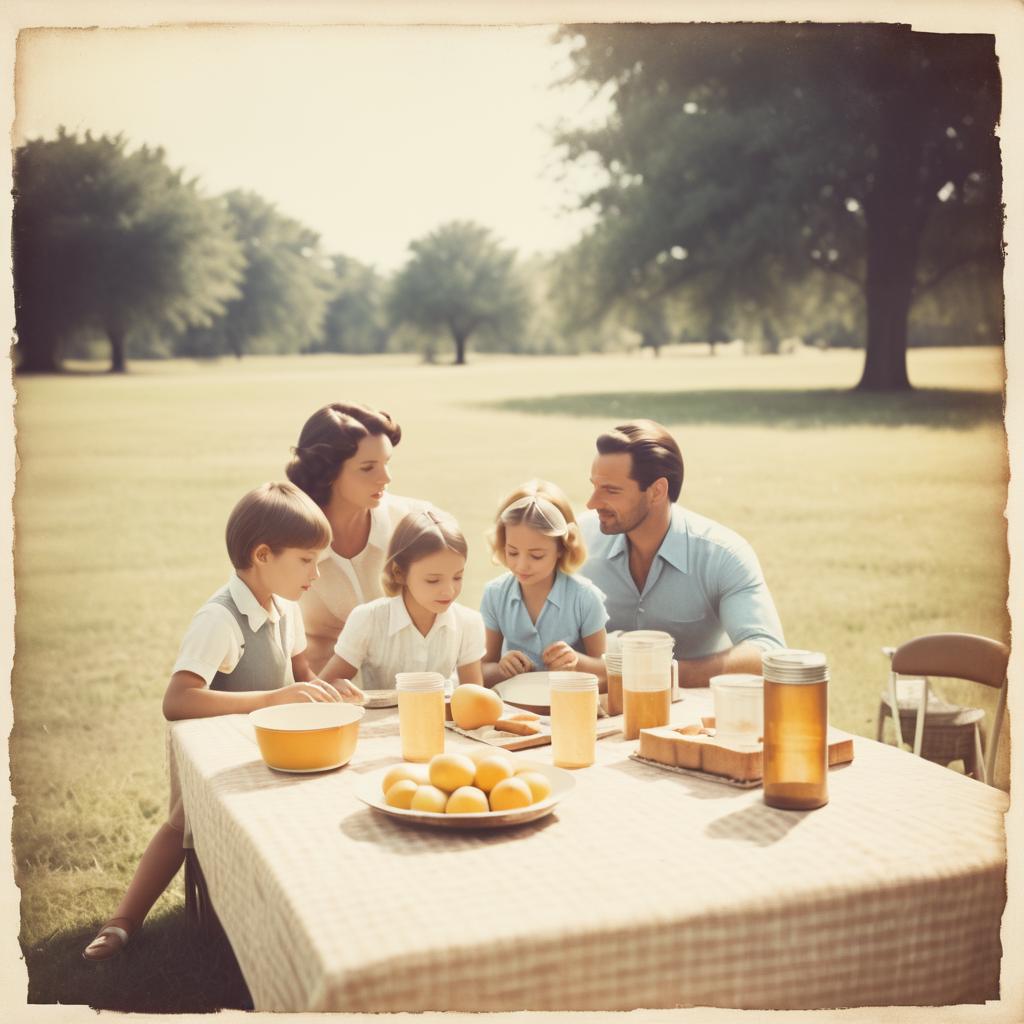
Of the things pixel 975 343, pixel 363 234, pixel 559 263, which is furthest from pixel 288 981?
pixel 975 343

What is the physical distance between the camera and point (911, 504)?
11047mm

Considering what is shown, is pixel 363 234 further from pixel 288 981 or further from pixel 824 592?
pixel 288 981

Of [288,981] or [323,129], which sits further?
[323,129]

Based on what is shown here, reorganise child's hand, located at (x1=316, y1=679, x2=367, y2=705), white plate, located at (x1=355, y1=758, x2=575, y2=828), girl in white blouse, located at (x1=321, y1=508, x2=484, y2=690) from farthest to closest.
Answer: girl in white blouse, located at (x1=321, y1=508, x2=484, y2=690) < child's hand, located at (x1=316, y1=679, x2=367, y2=705) < white plate, located at (x1=355, y1=758, x2=575, y2=828)

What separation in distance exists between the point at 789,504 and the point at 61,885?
9243 millimetres

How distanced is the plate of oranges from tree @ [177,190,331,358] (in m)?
33.3

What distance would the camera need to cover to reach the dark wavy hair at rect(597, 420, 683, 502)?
306cm

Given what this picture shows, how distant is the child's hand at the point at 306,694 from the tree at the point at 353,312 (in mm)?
38462

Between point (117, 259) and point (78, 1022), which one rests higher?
point (117, 259)

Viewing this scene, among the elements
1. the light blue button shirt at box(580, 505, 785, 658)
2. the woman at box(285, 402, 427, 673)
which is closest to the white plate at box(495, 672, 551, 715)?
the light blue button shirt at box(580, 505, 785, 658)

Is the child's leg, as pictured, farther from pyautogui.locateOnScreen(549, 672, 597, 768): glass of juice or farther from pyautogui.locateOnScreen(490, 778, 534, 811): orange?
pyautogui.locateOnScreen(490, 778, 534, 811): orange

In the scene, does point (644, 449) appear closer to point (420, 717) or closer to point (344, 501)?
point (344, 501)

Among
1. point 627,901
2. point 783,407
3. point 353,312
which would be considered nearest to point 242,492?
point 783,407

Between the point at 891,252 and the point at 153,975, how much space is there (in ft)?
55.0
